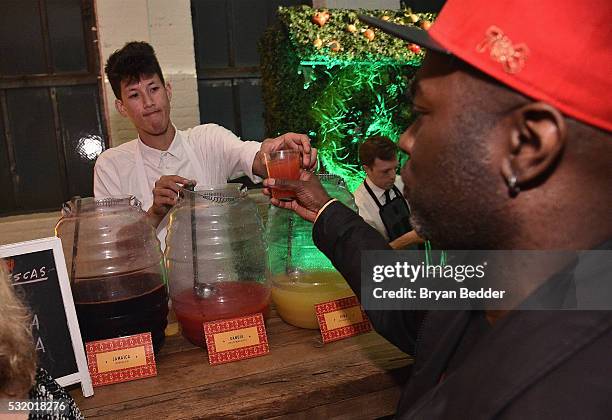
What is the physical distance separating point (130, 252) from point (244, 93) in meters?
4.86

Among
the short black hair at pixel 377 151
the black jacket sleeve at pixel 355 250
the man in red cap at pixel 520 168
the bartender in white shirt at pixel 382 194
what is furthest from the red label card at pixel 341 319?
the short black hair at pixel 377 151

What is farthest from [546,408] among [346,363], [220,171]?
[220,171]

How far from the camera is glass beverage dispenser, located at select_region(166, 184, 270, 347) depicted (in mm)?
1570

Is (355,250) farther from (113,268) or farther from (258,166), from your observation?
(258,166)

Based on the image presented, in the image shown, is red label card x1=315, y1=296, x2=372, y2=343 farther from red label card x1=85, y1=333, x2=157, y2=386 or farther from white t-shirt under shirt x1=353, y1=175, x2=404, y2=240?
white t-shirt under shirt x1=353, y1=175, x2=404, y2=240

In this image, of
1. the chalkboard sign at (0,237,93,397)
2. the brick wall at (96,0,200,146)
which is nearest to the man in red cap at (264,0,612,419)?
the chalkboard sign at (0,237,93,397)

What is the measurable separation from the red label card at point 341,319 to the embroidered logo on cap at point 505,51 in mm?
989

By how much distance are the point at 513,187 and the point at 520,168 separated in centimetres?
3

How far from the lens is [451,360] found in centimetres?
107

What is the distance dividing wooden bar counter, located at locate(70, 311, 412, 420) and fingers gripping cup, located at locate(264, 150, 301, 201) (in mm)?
474

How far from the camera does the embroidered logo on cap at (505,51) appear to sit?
75 centimetres

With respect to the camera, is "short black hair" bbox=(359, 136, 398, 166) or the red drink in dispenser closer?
the red drink in dispenser

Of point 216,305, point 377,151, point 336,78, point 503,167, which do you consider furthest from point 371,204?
point 503,167

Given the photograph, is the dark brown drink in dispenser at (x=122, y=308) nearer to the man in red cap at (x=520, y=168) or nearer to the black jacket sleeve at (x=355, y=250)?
the black jacket sleeve at (x=355, y=250)
